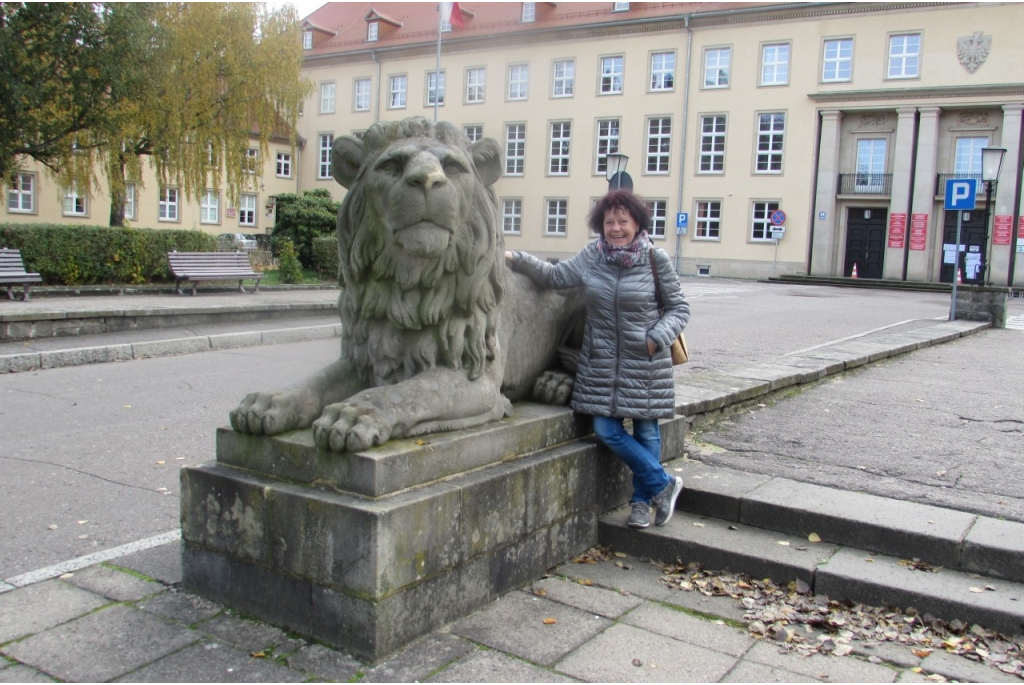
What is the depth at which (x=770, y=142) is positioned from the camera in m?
39.9

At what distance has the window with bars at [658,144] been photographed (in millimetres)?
42219

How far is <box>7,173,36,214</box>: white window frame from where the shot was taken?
3591cm

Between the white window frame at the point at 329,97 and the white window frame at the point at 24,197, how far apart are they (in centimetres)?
1939

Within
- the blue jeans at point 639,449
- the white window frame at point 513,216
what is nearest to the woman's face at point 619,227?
the blue jeans at point 639,449

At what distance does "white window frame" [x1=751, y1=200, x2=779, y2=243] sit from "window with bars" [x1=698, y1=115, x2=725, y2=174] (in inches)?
97.4

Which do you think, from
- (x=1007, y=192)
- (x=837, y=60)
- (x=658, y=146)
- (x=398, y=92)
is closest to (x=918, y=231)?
(x=1007, y=192)

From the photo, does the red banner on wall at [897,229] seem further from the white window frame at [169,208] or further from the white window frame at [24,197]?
the white window frame at [24,197]

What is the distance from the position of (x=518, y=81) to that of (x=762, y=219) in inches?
600

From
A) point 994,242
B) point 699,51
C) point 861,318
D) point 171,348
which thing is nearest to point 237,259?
point 171,348

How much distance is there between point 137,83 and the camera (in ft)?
60.0

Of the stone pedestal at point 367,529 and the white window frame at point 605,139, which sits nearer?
the stone pedestal at point 367,529

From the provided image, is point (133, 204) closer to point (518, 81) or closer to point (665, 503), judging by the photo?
point (518, 81)

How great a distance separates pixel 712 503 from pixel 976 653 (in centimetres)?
151

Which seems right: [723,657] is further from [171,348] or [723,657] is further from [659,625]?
[171,348]
